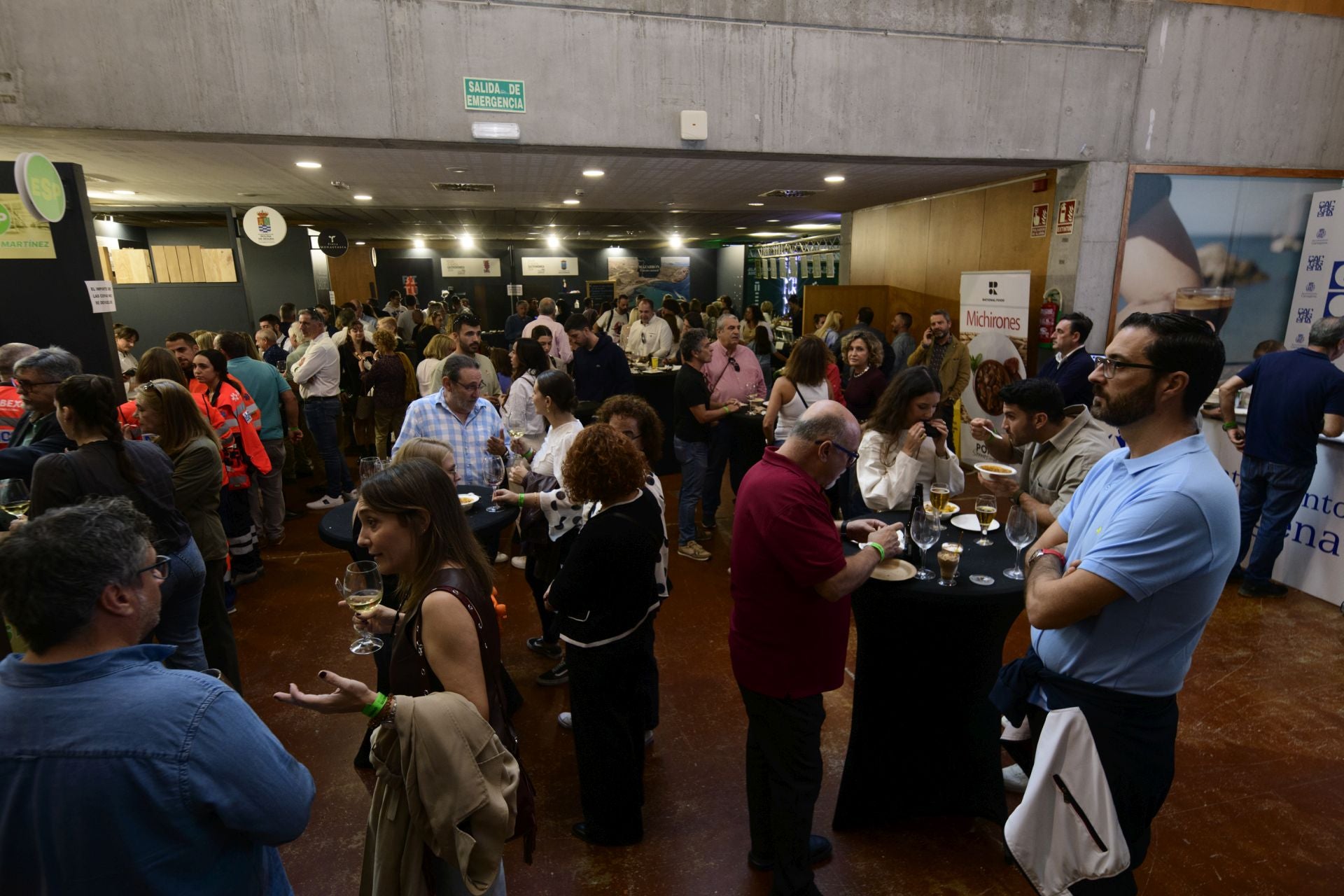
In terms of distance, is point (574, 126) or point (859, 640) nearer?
point (859, 640)

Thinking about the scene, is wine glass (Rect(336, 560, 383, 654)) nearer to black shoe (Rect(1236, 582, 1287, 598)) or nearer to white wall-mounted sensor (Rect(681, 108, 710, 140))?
white wall-mounted sensor (Rect(681, 108, 710, 140))

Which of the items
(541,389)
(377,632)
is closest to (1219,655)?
(541,389)

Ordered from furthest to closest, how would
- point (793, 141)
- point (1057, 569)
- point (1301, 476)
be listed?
1. point (793, 141)
2. point (1301, 476)
3. point (1057, 569)

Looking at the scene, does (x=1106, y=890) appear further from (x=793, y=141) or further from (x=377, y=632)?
(x=793, y=141)

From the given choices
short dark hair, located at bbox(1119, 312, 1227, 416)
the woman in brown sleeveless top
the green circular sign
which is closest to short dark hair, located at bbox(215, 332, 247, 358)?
the green circular sign

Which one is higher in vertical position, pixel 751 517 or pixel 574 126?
pixel 574 126

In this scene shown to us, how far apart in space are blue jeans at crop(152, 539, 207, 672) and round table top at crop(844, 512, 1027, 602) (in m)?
2.69

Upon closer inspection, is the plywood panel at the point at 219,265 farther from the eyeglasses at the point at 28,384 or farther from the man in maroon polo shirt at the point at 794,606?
the man in maroon polo shirt at the point at 794,606

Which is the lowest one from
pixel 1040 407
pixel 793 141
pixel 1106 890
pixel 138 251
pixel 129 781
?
pixel 1106 890

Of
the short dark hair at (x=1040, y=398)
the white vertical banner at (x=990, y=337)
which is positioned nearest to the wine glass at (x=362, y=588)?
the short dark hair at (x=1040, y=398)

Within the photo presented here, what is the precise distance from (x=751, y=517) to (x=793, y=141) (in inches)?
179

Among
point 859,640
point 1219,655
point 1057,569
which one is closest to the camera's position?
point 1057,569

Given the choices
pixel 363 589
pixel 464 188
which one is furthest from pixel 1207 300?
pixel 464 188

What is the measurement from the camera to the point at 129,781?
108 centimetres
